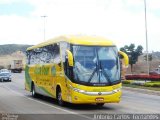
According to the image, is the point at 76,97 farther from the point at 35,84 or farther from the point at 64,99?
the point at 35,84

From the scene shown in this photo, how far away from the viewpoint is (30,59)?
97.2 feet

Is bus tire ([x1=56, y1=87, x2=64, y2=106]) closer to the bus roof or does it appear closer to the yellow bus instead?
the yellow bus

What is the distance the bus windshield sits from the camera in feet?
65.1

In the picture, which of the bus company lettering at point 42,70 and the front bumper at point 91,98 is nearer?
the front bumper at point 91,98

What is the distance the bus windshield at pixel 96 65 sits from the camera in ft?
A: 65.1

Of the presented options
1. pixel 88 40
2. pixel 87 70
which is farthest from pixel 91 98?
pixel 88 40

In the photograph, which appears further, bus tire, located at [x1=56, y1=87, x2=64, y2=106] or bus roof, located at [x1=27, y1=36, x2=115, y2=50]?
bus tire, located at [x1=56, y1=87, x2=64, y2=106]

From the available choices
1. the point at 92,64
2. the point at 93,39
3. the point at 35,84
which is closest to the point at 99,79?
the point at 92,64

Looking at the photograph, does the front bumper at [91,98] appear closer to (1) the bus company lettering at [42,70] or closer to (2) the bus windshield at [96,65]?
(2) the bus windshield at [96,65]

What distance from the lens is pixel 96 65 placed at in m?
20.1

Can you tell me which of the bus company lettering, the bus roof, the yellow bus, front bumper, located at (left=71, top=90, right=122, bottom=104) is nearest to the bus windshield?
the yellow bus

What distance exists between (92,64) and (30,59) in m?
10.3

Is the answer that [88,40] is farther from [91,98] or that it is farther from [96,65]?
[91,98]

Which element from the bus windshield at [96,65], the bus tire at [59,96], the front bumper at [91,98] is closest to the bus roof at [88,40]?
the bus windshield at [96,65]
